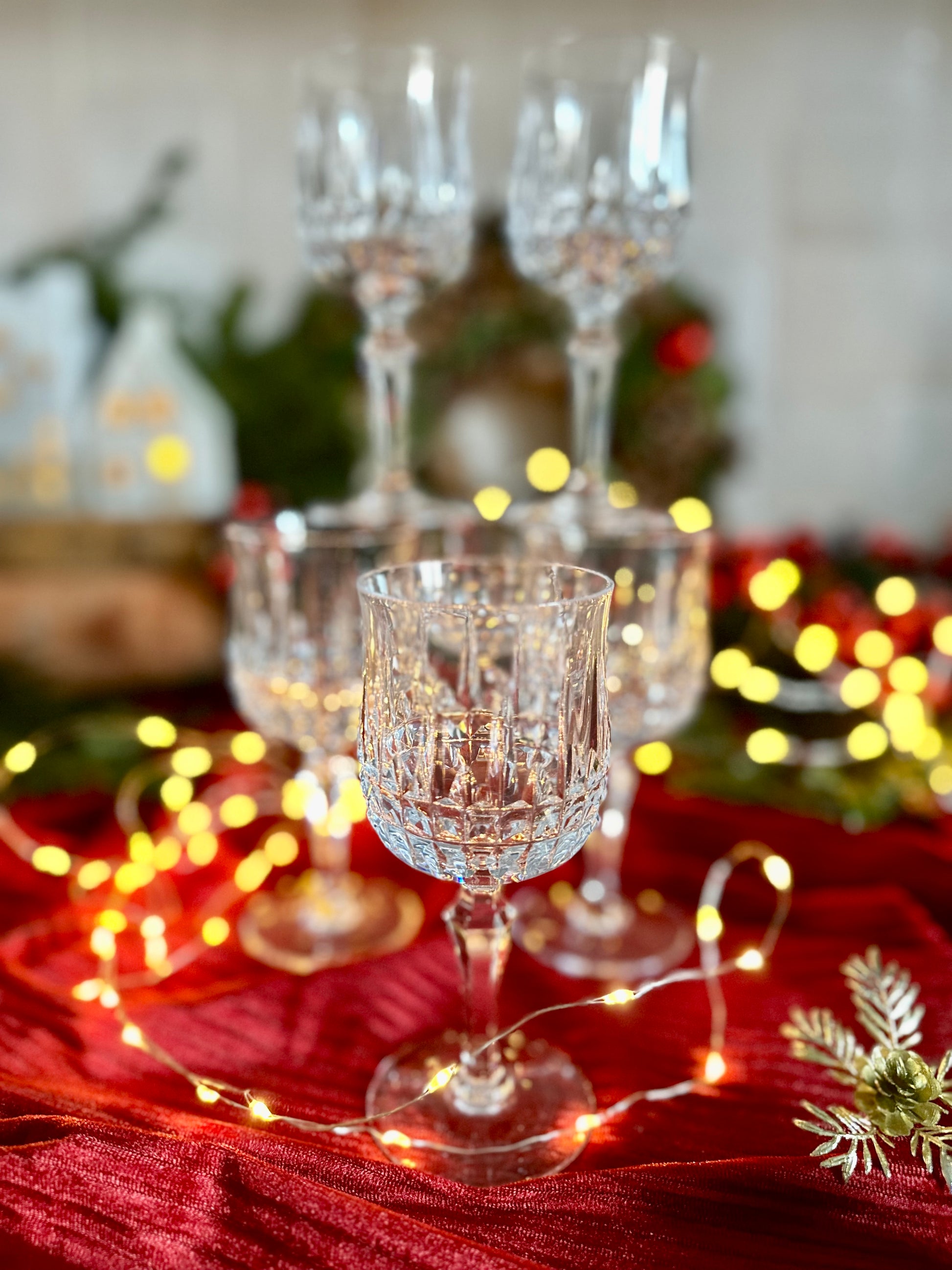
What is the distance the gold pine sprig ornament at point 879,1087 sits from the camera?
21.9 inches

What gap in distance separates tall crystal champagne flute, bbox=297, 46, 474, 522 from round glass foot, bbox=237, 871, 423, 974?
33 cm

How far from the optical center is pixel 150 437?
142 cm

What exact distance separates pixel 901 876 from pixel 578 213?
0.59m

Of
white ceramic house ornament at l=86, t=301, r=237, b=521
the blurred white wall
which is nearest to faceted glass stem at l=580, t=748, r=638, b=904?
white ceramic house ornament at l=86, t=301, r=237, b=521

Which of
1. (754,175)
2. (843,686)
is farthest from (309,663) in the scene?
(754,175)

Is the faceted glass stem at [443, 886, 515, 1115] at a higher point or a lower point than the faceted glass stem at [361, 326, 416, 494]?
lower

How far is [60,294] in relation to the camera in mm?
1418

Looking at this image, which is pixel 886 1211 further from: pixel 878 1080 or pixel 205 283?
pixel 205 283

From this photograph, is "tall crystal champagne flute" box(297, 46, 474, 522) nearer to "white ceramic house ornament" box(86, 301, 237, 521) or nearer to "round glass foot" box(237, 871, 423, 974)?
"round glass foot" box(237, 871, 423, 974)

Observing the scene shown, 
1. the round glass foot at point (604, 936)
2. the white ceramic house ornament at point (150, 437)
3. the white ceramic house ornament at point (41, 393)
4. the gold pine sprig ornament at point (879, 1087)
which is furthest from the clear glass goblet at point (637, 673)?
the white ceramic house ornament at point (41, 393)

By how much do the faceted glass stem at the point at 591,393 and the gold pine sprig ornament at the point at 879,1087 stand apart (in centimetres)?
44

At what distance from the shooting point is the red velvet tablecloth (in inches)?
20.5

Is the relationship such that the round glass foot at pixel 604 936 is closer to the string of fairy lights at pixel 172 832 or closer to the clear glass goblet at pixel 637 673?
the clear glass goblet at pixel 637 673

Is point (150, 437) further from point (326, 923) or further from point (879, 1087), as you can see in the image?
point (879, 1087)
